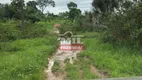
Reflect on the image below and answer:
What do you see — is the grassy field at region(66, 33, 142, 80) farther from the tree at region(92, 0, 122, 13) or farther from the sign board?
the tree at region(92, 0, 122, 13)

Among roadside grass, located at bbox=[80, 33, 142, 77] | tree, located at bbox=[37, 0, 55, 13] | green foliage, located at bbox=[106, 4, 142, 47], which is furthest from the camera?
tree, located at bbox=[37, 0, 55, 13]

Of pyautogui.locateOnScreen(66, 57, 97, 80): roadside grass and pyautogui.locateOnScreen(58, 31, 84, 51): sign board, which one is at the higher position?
pyautogui.locateOnScreen(58, 31, 84, 51): sign board

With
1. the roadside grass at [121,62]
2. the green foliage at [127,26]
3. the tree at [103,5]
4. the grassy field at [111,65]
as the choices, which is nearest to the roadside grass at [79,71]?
the grassy field at [111,65]

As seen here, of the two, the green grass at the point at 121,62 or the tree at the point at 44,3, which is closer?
the green grass at the point at 121,62

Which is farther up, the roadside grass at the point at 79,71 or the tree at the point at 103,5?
the tree at the point at 103,5

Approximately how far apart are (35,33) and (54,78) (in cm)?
1091

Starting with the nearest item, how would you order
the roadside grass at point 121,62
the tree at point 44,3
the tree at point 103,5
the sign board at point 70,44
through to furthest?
the roadside grass at point 121,62 → the sign board at point 70,44 → the tree at point 103,5 → the tree at point 44,3

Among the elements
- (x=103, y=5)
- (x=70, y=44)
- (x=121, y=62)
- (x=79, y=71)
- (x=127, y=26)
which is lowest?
(x=79, y=71)

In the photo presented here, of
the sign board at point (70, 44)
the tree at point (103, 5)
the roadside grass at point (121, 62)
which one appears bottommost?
the roadside grass at point (121, 62)

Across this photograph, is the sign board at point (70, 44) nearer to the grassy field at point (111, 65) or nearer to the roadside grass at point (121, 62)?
the grassy field at point (111, 65)

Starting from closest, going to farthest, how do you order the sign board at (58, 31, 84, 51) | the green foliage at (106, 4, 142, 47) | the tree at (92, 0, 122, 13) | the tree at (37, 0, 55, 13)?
the sign board at (58, 31, 84, 51) < the green foliage at (106, 4, 142, 47) < the tree at (92, 0, 122, 13) < the tree at (37, 0, 55, 13)

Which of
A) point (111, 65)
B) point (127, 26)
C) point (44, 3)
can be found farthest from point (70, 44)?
point (44, 3)

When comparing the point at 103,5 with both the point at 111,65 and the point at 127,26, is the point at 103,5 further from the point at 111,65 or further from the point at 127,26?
the point at 111,65

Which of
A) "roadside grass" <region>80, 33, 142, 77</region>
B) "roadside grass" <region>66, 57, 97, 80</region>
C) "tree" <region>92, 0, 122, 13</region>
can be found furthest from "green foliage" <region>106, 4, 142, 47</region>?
"tree" <region>92, 0, 122, 13</region>
